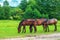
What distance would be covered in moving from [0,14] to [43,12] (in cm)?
1645

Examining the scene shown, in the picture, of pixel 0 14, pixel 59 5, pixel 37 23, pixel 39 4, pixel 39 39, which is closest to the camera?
pixel 39 39

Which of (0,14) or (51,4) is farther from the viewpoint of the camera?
(0,14)

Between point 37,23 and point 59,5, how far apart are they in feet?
147

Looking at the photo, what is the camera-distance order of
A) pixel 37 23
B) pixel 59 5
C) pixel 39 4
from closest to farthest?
pixel 37 23
pixel 59 5
pixel 39 4

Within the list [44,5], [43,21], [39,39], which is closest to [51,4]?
[44,5]

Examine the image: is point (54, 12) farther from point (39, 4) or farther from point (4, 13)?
point (4, 13)

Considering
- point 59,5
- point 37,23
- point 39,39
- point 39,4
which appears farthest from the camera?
point 39,4

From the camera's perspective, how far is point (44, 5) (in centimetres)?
7988

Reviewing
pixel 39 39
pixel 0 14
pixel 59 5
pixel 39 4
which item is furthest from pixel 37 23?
pixel 0 14

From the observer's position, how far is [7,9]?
9256cm

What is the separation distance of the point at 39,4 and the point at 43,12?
3.08 meters

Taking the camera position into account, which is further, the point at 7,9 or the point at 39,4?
the point at 7,9

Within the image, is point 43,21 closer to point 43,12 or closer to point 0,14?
point 43,12

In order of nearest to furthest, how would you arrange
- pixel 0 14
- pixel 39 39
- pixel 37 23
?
pixel 39 39 < pixel 37 23 < pixel 0 14
